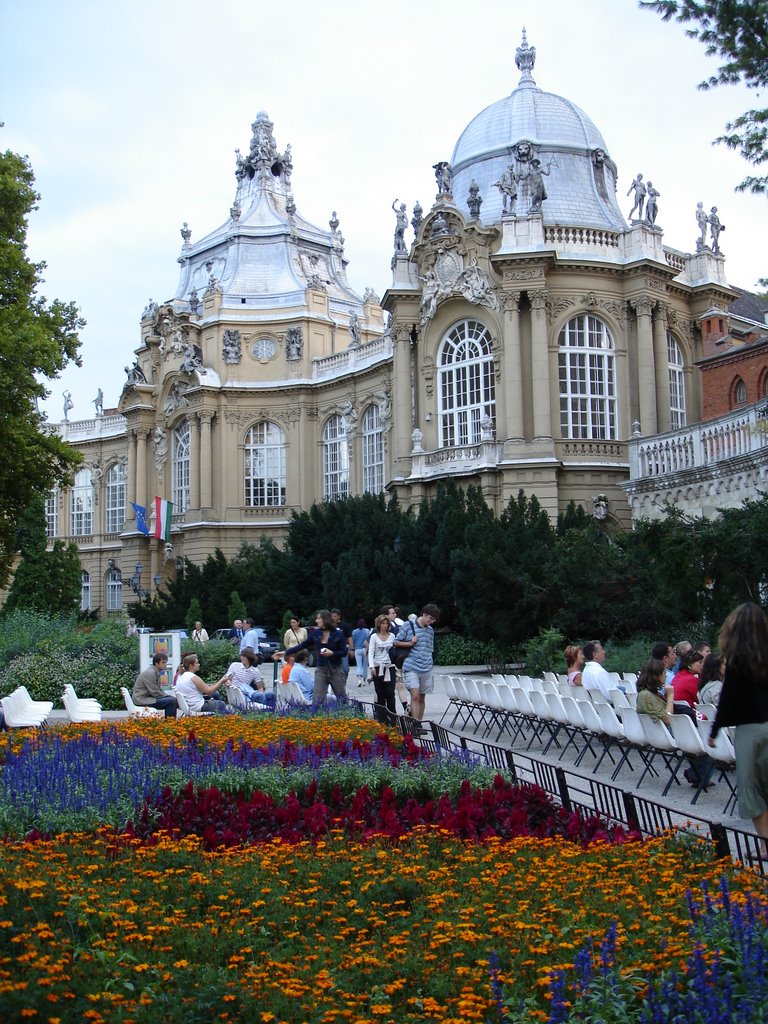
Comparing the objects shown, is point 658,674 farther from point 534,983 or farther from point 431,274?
point 431,274

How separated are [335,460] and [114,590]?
17.6 metres

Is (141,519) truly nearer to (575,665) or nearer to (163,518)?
(163,518)

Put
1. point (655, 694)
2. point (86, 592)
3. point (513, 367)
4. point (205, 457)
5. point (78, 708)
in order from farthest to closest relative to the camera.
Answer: point (86, 592)
point (205, 457)
point (513, 367)
point (78, 708)
point (655, 694)

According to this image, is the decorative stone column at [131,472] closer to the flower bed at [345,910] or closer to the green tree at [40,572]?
the green tree at [40,572]

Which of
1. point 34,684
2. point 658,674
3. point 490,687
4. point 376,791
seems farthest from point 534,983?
point 34,684

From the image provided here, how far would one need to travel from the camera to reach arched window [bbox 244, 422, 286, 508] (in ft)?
174

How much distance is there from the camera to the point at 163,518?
174 feet

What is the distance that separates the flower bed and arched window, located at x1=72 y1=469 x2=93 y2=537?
190 ft

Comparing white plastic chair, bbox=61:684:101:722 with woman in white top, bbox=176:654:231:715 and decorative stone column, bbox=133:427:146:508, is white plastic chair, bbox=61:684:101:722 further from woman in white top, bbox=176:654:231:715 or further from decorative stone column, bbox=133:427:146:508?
decorative stone column, bbox=133:427:146:508

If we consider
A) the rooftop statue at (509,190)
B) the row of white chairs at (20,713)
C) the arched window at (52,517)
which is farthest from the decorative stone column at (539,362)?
the arched window at (52,517)

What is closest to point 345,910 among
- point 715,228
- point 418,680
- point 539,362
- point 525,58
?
point 418,680

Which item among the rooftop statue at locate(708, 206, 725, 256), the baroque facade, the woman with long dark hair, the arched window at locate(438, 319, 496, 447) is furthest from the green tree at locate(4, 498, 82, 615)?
the woman with long dark hair

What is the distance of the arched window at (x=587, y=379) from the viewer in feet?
122

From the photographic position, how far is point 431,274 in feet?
127
